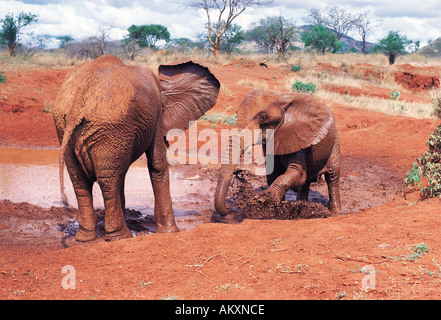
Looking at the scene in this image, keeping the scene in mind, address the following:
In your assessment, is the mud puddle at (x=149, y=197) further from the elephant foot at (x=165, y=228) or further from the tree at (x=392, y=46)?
the tree at (x=392, y=46)

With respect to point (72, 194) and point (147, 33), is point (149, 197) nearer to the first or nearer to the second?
point (72, 194)

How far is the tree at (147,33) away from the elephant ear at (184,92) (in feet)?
122

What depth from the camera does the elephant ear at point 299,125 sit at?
6551 mm

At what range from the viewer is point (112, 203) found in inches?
195

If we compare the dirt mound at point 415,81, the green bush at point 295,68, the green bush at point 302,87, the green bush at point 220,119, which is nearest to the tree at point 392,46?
the dirt mound at point 415,81

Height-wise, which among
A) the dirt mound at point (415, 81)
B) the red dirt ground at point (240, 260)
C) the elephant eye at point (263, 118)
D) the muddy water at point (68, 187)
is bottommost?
the muddy water at point (68, 187)

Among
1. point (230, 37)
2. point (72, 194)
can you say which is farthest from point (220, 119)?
point (230, 37)

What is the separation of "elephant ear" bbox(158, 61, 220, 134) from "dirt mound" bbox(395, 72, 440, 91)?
24358mm

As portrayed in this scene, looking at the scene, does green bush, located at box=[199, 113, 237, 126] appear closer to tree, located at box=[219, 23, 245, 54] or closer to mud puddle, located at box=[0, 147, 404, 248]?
mud puddle, located at box=[0, 147, 404, 248]

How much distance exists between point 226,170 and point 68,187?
157 inches

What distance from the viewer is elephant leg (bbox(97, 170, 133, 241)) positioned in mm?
4744

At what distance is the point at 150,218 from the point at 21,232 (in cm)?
179

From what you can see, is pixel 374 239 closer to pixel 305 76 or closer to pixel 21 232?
pixel 21 232
